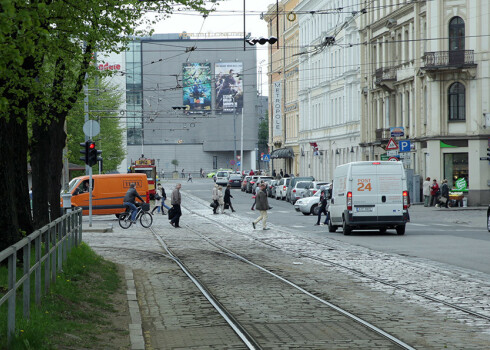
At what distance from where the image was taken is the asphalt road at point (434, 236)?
20828mm

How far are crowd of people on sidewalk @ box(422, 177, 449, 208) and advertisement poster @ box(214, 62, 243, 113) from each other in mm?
76771

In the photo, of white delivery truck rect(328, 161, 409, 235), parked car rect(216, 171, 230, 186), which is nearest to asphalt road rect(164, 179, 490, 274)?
white delivery truck rect(328, 161, 409, 235)

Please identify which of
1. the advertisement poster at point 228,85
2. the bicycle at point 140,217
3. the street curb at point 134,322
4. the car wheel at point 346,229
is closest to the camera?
the street curb at point 134,322

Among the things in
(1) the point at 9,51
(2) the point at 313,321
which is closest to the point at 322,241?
(2) the point at 313,321

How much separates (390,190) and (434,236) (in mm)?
1846

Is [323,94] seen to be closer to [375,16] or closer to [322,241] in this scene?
[375,16]

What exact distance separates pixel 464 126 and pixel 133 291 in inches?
1523

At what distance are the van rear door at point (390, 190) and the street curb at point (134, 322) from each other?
13816 mm

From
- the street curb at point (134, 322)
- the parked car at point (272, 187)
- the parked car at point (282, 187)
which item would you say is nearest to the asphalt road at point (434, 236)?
the street curb at point (134, 322)

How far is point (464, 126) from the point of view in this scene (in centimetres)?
5059

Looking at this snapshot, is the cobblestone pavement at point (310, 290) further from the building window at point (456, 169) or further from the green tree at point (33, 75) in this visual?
the building window at point (456, 169)

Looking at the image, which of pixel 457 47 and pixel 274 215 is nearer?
pixel 274 215

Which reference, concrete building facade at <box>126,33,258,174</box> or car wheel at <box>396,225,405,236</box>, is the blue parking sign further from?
concrete building facade at <box>126,33,258,174</box>

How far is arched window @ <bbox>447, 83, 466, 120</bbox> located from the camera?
167 ft
